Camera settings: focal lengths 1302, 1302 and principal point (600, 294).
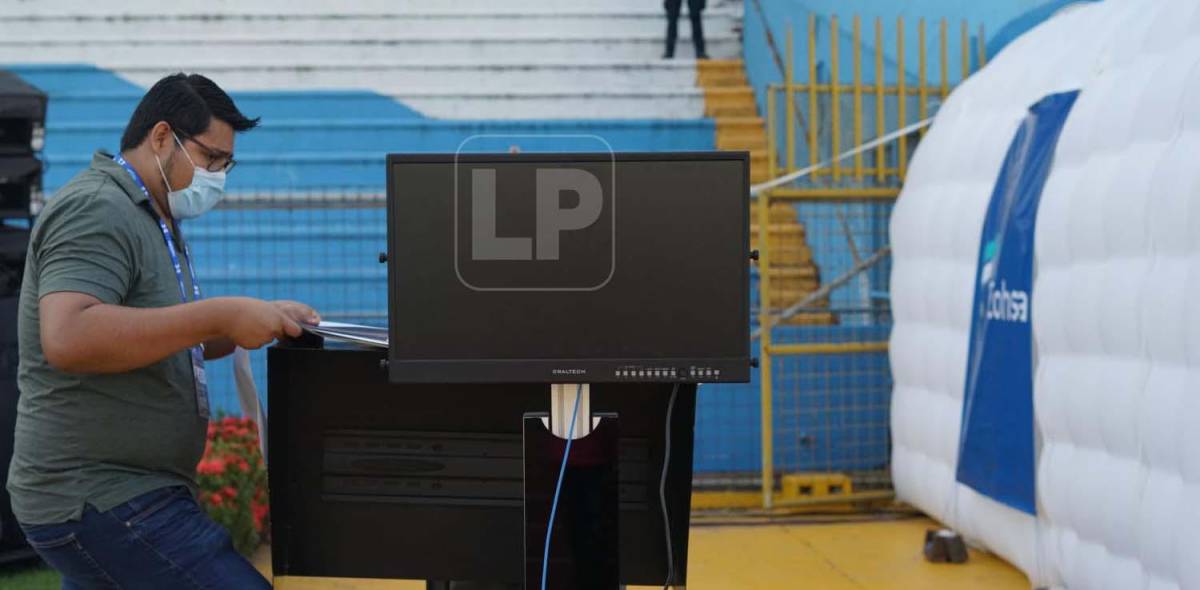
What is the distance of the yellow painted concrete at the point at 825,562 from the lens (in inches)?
209

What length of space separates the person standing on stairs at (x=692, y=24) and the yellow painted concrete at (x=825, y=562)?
20.3 feet

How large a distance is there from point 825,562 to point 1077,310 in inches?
→ 71.3

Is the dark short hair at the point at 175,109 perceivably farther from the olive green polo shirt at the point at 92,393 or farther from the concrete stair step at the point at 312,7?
the concrete stair step at the point at 312,7

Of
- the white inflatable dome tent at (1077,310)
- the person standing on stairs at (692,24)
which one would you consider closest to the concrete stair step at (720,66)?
the person standing on stairs at (692,24)

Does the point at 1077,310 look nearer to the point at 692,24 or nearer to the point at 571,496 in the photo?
the point at 571,496

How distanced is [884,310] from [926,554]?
1633mm

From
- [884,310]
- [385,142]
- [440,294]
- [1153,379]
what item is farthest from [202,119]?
[385,142]

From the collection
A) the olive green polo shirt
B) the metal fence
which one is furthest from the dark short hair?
the metal fence

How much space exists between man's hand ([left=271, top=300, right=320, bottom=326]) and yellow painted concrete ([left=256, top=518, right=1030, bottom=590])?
105 inches

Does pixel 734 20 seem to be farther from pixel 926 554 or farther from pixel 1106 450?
pixel 1106 450

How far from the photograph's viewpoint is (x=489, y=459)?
7.80ft

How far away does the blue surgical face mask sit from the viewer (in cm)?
259

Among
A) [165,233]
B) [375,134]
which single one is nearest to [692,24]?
[375,134]

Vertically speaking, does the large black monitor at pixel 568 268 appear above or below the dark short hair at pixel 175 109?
below
